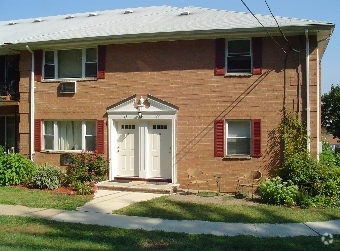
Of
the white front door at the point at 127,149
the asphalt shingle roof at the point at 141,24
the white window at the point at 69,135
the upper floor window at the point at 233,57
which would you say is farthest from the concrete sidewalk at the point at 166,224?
the asphalt shingle roof at the point at 141,24

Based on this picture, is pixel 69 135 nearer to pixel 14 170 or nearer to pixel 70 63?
pixel 14 170

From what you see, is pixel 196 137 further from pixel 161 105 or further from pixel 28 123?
pixel 28 123

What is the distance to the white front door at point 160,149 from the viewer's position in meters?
15.8

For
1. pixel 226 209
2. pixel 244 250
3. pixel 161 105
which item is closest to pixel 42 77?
pixel 161 105

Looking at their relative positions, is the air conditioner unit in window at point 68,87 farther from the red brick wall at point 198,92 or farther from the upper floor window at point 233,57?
the upper floor window at point 233,57

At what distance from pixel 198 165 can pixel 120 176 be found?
3.00 meters

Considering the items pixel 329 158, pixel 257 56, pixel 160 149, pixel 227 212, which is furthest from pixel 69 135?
pixel 329 158

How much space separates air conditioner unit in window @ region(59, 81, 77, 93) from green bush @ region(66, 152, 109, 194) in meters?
2.41

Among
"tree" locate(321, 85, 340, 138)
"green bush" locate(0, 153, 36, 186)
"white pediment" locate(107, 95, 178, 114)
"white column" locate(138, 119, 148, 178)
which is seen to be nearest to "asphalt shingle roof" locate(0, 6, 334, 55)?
"white pediment" locate(107, 95, 178, 114)

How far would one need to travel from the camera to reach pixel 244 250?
7.79m

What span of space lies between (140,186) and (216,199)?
2712mm

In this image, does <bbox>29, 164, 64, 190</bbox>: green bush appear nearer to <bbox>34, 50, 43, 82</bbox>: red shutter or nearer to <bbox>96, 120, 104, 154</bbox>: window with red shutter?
<bbox>96, 120, 104, 154</bbox>: window with red shutter

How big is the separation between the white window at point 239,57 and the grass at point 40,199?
20.8 ft

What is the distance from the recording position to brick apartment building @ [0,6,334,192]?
1458 centimetres
